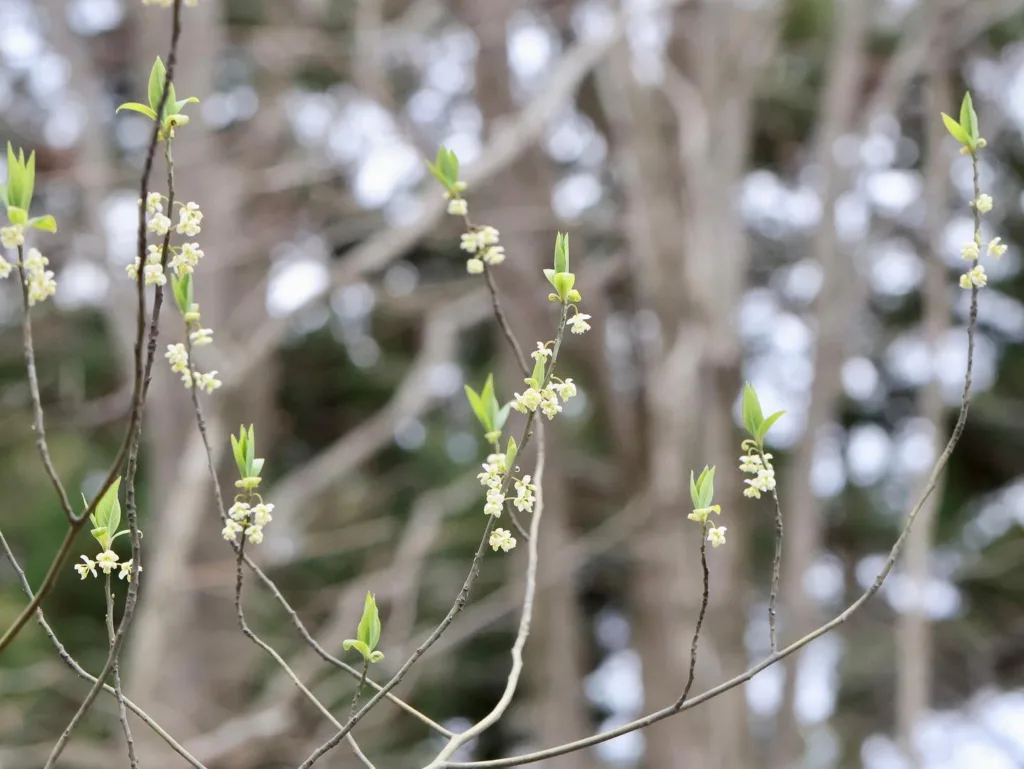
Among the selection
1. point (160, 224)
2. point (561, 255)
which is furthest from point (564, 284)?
point (160, 224)

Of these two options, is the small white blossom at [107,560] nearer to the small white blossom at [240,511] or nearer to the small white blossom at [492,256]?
the small white blossom at [240,511]

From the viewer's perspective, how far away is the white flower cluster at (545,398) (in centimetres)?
64

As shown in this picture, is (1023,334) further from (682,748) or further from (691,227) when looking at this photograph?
(682,748)

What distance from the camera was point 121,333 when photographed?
11.4 ft

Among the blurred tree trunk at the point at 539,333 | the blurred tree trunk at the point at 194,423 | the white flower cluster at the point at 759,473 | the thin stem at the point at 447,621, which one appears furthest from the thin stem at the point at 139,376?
the blurred tree trunk at the point at 539,333

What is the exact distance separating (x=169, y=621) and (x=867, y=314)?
3.21 metres

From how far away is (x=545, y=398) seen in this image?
0.65 m

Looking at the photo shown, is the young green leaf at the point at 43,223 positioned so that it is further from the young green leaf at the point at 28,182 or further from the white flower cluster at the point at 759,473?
the white flower cluster at the point at 759,473

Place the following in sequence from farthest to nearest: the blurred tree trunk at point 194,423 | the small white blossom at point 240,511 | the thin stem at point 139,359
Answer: the blurred tree trunk at point 194,423, the small white blossom at point 240,511, the thin stem at point 139,359

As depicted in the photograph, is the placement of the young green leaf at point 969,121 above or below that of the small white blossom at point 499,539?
above

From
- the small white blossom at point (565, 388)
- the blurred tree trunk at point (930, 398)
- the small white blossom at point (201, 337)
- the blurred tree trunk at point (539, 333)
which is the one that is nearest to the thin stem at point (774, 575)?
the small white blossom at point (565, 388)

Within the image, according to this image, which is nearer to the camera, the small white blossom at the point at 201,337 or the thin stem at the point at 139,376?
the thin stem at the point at 139,376

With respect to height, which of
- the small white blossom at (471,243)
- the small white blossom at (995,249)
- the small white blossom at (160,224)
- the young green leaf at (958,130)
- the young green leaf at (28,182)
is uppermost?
the young green leaf at (958,130)

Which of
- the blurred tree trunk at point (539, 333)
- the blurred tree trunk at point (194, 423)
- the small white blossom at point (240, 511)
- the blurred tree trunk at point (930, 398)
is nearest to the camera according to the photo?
the small white blossom at point (240, 511)
